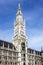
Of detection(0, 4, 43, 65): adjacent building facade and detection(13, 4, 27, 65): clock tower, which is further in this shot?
detection(13, 4, 27, 65): clock tower

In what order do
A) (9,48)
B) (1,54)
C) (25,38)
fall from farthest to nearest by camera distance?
(25,38) < (9,48) < (1,54)

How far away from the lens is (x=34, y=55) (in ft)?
332

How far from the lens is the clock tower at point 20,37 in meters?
91.2

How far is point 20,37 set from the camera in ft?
308

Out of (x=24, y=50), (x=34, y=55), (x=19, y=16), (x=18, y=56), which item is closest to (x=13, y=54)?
(x=18, y=56)

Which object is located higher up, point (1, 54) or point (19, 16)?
point (19, 16)

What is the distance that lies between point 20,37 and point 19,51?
8.96m

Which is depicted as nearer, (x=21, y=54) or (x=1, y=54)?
(x=1, y=54)

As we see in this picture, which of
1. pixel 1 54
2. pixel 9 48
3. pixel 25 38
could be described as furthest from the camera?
pixel 25 38

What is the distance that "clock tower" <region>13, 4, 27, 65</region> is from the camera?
299 ft

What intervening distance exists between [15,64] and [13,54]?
18.3 feet

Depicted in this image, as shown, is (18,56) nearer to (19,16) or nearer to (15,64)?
(15,64)

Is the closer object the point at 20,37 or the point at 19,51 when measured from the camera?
the point at 19,51

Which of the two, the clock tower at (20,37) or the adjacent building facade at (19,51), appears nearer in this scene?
the adjacent building facade at (19,51)
